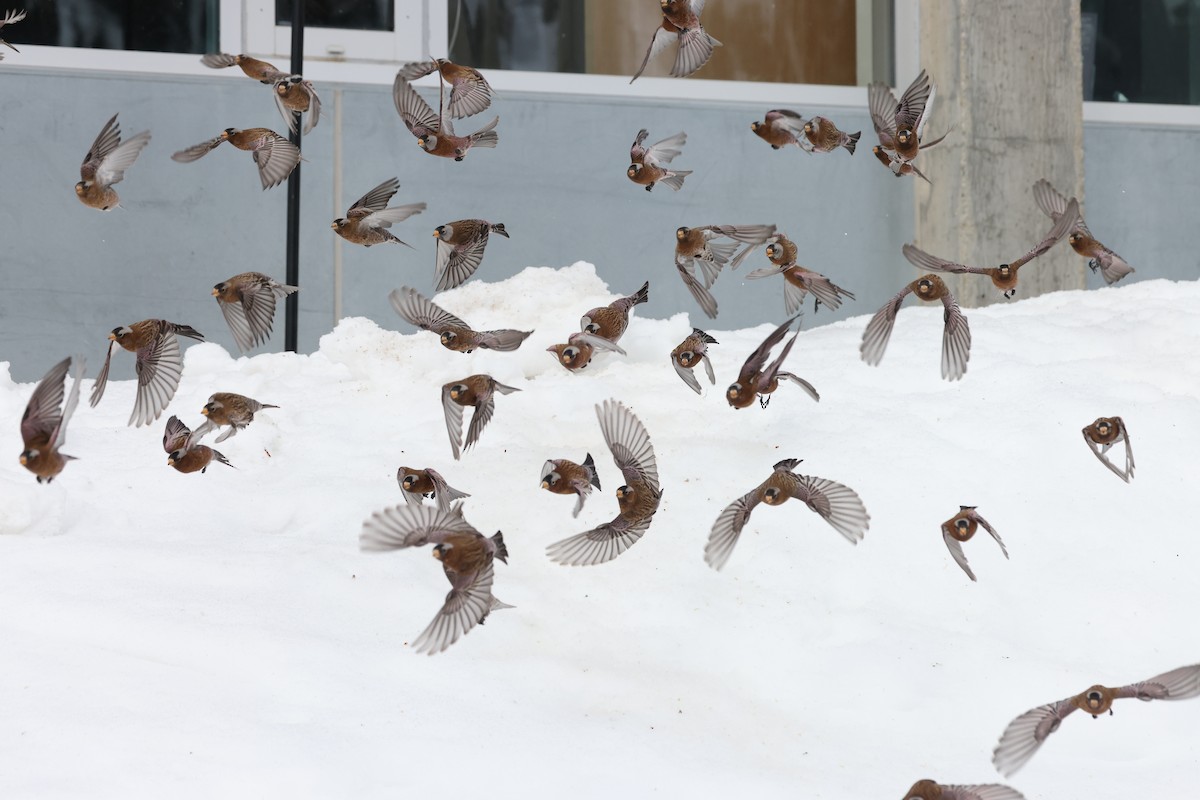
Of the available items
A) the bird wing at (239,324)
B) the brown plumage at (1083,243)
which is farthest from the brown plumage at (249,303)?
the brown plumage at (1083,243)

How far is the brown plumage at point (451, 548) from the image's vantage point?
67.1 inches

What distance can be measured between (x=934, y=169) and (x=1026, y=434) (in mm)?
1916

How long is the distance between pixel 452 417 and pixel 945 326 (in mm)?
924

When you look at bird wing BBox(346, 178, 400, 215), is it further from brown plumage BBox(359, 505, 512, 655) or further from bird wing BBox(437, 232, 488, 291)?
brown plumage BBox(359, 505, 512, 655)

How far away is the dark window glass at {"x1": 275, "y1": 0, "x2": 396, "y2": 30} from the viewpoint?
4.21 metres

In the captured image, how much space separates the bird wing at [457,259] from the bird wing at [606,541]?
1.80 feet

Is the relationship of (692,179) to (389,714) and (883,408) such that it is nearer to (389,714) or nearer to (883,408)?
(883,408)

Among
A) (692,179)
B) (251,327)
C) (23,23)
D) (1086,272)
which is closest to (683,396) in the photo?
(251,327)

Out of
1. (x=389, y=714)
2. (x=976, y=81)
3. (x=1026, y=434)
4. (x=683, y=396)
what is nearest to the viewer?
(x=389, y=714)

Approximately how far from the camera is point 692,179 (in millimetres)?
4496

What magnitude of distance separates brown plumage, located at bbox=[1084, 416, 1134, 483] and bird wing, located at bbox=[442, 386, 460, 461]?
1.16 metres

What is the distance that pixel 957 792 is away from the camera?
1649 millimetres

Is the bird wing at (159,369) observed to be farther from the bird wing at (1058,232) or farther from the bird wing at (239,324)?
the bird wing at (1058,232)

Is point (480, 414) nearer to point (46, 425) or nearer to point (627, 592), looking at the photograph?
point (627, 592)
